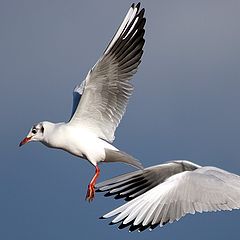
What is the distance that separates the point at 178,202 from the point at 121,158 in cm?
281

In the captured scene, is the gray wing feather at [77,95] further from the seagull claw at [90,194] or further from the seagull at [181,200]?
the seagull at [181,200]

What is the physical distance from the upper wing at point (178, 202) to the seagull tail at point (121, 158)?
2.32 m

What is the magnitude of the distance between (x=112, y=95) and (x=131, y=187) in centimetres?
187

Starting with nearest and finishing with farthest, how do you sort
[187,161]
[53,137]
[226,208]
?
1. [226,208]
2. [187,161]
3. [53,137]

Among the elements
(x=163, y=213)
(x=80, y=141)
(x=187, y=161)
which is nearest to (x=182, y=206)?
(x=163, y=213)

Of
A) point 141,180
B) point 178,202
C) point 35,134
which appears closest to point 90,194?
point 35,134

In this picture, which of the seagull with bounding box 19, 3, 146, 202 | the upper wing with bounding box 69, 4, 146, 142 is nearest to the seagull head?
the seagull with bounding box 19, 3, 146, 202

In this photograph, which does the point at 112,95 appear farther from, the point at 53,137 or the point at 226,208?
the point at 226,208

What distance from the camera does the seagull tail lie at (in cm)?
934

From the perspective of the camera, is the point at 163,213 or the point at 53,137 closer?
the point at 163,213

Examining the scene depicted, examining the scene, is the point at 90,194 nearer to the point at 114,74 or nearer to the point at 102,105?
the point at 102,105

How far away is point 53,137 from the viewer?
9.43m

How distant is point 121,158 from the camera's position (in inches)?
375

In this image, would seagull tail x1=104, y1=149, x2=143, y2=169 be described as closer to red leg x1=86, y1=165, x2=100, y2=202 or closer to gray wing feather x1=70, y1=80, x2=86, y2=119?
red leg x1=86, y1=165, x2=100, y2=202
